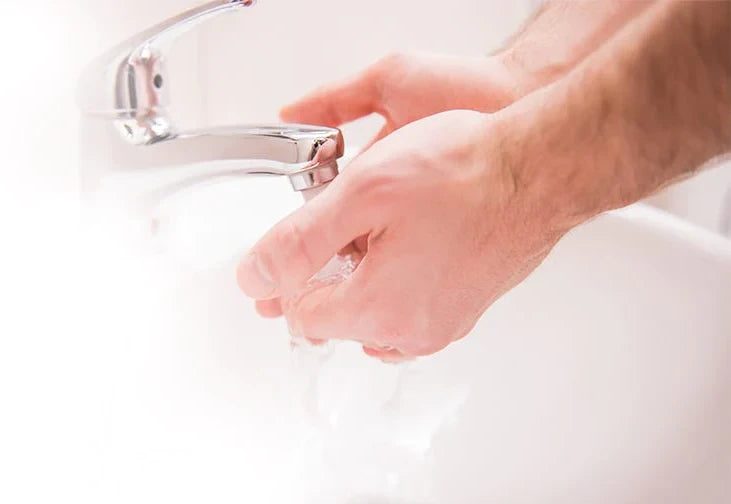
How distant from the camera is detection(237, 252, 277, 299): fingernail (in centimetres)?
52

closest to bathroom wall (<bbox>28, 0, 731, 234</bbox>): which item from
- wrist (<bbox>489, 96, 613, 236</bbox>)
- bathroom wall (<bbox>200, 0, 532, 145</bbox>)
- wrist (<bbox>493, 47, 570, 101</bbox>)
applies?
bathroom wall (<bbox>200, 0, 532, 145</bbox>)

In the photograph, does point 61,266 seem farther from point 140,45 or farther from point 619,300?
point 619,300

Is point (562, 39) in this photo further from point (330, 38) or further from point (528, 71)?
point (330, 38)

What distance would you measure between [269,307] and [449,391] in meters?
0.16

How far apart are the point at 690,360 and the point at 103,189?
40 centimetres

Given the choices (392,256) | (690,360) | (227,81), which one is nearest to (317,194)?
(392,256)

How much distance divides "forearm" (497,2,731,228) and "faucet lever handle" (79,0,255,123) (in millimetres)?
158

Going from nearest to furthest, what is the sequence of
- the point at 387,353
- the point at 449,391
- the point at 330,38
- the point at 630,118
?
the point at 630,118
the point at 387,353
the point at 449,391
the point at 330,38

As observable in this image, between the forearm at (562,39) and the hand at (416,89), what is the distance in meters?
0.01

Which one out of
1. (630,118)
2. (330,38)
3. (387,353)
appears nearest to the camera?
(630,118)

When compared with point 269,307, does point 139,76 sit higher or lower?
higher

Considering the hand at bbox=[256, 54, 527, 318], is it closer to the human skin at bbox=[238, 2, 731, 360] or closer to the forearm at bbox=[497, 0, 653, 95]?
the forearm at bbox=[497, 0, 653, 95]

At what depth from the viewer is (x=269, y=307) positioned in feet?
2.04

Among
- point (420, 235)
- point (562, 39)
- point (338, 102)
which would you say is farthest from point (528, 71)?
point (420, 235)
